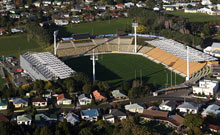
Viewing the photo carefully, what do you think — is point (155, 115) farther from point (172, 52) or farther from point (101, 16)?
point (101, 16)

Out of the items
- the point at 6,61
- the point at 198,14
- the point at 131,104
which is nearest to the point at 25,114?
the point at 131,104

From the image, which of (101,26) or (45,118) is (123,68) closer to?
(45,118)

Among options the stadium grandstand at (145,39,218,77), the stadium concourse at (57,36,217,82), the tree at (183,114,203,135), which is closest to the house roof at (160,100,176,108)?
the tree at (183,114,203,135)

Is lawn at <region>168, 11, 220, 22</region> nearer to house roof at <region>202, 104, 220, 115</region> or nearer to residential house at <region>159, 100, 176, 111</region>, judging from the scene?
residential house at <region>159, 100, 176, 111</region>

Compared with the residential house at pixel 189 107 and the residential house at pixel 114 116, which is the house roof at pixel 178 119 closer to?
the residential house at pixel 189 107

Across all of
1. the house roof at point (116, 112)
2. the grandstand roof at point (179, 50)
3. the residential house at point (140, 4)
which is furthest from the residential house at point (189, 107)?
the residential house at point (140, 4)
